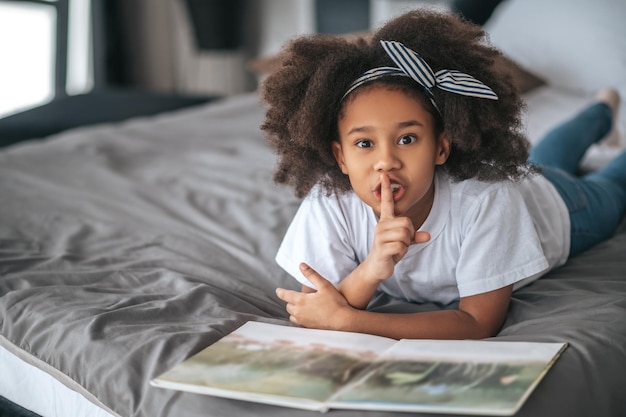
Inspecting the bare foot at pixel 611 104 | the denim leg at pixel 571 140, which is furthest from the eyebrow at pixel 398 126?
the bare foot at pixel 611 104

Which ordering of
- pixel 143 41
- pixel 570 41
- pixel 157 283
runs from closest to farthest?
1. pixel 157 283
2. pixel 570 41
3. pixel 143 41

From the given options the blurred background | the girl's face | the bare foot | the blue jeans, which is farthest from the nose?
the blurred background

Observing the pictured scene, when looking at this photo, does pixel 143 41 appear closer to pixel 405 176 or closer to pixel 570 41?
pixel 570 41

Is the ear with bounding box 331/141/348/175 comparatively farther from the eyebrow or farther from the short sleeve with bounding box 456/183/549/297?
the short sleeve with bounding box 456/183/549/297

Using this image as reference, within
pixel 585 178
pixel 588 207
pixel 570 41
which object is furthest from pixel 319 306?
pixel 570 41

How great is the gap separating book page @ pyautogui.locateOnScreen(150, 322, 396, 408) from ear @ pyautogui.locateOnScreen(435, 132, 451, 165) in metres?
0.29

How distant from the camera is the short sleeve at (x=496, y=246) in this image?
1082mm

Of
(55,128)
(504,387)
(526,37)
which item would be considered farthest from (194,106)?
(504,387)

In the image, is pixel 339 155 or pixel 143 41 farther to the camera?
pixel 143 41

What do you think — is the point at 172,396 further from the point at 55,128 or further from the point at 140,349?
the point at 55,128

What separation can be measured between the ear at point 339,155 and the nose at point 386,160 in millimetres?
107

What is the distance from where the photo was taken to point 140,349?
3.14 ft

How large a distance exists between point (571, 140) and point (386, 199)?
0.85 m

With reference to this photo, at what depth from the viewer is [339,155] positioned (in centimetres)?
114
